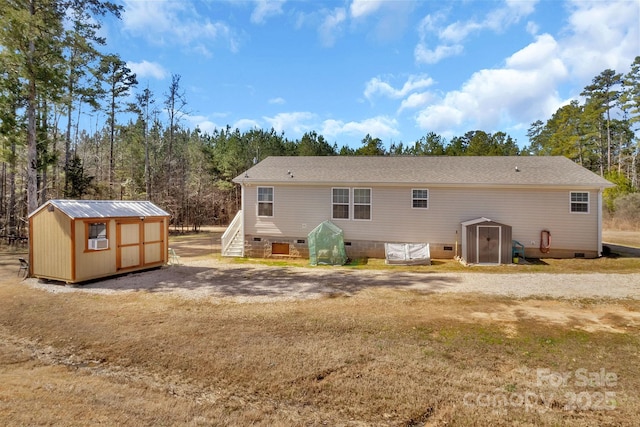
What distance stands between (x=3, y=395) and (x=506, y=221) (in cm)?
1597

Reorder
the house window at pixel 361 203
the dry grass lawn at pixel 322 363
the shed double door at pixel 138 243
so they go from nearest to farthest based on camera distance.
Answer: the dry grass lawn at pixel 322 363 → the shed double door at pixel 138 243 → the house window at pixel 361 203

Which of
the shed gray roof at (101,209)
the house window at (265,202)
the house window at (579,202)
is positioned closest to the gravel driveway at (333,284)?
the shed gray roof at (101,209)

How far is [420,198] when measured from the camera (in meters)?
14.5

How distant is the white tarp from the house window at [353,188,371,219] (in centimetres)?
183

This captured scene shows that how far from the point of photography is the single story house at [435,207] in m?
13.4

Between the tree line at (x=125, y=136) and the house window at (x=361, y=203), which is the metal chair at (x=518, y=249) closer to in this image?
the house window at (x=361, y=203)

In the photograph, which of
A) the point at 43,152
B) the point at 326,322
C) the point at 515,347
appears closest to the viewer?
the point at 515,347

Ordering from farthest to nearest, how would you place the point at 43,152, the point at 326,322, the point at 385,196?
the point at 43,152 → the point at 385,196 → the point at 326,322

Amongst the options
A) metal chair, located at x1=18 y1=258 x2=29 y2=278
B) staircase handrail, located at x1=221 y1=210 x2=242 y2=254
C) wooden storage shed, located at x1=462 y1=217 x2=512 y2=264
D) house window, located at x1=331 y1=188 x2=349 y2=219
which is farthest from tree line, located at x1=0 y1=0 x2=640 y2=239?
wooden storage shed, located at x1=462 y1=217 x2=512 y2=264

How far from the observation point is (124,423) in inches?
131

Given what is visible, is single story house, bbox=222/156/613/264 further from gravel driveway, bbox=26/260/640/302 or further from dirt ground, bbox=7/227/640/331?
gravel driveway, bbox=26/260/640/302

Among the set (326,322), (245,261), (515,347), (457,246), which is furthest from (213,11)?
(515,347)

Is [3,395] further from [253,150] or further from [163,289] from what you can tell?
[253,150]

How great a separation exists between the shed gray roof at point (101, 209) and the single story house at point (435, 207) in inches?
178
